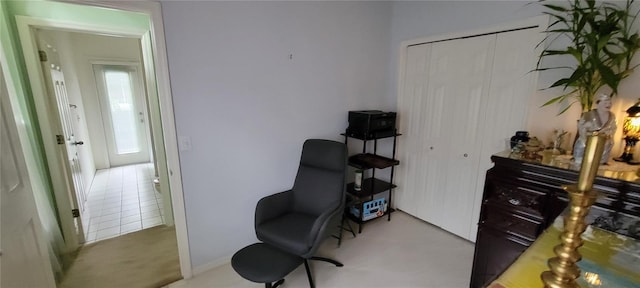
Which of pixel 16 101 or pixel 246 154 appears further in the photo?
pixel 246 154

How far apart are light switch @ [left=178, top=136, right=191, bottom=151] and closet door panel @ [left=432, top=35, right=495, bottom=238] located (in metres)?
2.32

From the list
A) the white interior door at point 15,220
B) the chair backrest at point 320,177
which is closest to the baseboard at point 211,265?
the chair backrest at point 320,177

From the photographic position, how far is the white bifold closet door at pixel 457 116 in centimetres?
217

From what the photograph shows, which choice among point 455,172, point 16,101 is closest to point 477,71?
point 455,172

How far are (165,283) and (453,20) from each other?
10.8 ft

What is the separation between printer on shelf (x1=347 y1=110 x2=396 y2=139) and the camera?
2.59 m

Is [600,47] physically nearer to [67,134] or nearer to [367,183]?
[367,183]

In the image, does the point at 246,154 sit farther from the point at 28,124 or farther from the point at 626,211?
the point at 626,211

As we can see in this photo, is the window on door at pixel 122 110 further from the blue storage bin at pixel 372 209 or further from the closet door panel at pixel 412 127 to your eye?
the closet door panel at pixel 412 127

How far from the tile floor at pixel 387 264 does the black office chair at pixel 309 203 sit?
0.54 feet

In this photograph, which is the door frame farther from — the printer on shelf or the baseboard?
the printer on shelf

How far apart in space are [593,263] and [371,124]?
70.9 inches

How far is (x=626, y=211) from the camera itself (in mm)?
1285

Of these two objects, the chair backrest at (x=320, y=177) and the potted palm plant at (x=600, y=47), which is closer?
the potted palm plant at (x=600, y=47)
